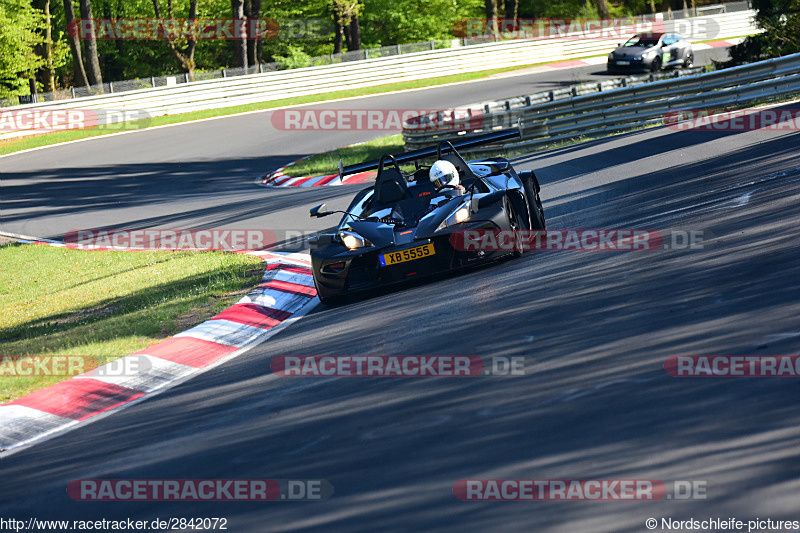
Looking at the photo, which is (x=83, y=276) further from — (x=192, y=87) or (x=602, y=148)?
(x=192, y=87)

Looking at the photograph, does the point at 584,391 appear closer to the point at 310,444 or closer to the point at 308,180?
the point at 310,444

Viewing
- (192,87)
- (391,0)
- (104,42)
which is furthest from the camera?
(104,42)

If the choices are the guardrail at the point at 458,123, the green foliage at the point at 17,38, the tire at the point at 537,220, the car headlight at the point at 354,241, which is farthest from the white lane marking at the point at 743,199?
the green foliage at the point at 17,38

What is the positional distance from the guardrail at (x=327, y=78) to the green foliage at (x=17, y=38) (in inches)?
632

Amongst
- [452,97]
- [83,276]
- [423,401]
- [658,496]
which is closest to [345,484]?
[423,401]

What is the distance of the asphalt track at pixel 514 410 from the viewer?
13.3ft

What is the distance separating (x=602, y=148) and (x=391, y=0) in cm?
4440

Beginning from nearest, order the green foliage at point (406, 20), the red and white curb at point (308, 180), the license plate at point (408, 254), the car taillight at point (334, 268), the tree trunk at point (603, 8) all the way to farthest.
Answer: the license plate at point (408, 254) < the car taillight at point (334, 268) < the red and white curb at point (308, 180) < the tree trunk at point (603, 8) < the green foliage at point (406, 20)

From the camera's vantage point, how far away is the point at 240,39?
46.1m

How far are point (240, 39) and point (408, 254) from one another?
3993cm

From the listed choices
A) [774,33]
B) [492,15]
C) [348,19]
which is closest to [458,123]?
[774,33]

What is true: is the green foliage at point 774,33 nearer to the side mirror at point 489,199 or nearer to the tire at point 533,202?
the tire at point 533,202

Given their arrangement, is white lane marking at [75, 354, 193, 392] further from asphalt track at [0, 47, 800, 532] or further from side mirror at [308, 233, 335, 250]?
side mirror at [308, 233, 335, 250]

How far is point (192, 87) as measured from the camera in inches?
1452
